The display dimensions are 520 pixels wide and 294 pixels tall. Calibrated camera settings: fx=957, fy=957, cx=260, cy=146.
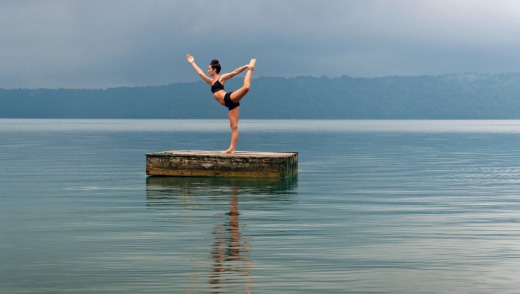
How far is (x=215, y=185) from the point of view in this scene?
A: 25906mm

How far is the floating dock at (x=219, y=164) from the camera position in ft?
91.0

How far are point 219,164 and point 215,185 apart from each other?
7.23 feet

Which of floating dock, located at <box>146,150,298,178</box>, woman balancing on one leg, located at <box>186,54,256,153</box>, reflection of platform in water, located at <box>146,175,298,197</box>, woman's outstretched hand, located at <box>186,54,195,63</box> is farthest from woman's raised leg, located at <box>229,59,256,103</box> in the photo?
reflection of platform in water, located at <box>146,175,298,197</box>

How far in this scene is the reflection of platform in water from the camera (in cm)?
2389

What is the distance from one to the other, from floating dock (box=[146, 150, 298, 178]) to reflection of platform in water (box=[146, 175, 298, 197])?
0.65 ft

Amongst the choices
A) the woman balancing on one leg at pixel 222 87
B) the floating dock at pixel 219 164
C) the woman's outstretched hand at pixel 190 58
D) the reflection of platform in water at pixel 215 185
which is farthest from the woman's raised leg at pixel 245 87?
the reflection of platform in water at pixel 215 185

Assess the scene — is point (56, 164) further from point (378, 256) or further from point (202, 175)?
point (378, 256)

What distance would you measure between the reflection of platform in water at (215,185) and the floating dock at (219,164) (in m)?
0.20

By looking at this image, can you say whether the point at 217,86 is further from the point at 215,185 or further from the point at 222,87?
the point at 215,185

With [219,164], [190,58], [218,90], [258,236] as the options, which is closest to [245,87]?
[218,90]

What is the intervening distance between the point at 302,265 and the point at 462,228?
5237mm

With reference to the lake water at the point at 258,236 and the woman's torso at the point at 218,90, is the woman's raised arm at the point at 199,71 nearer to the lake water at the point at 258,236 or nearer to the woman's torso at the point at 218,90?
the woman's torso at the point at 218,90

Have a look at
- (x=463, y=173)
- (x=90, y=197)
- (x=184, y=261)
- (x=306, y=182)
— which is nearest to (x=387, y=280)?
(x=184, y=261)

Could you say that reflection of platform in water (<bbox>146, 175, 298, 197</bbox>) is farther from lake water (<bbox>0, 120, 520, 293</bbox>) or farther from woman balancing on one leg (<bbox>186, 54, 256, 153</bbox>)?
woman balancing on one leg (<bbox>186, 54, 256, 153</bbox>)
